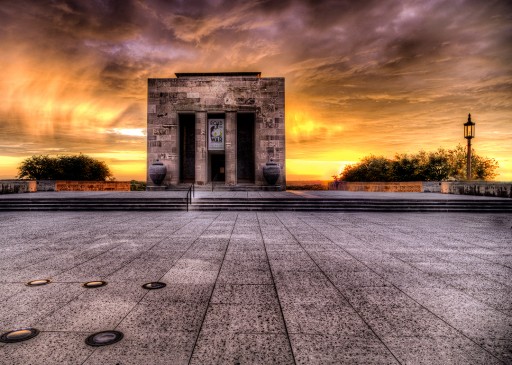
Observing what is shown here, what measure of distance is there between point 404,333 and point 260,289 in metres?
1.77

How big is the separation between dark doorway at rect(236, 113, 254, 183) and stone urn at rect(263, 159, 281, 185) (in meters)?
3.28

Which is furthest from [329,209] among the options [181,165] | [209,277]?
[181,165]

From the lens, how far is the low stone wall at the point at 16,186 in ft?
67.3

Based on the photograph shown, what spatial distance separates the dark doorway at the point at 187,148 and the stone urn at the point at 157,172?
2836 mm

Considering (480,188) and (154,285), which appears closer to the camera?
(154,285)

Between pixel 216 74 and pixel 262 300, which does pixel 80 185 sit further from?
pixel 262 300

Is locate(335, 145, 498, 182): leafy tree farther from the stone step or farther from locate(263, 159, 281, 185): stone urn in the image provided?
the stone step

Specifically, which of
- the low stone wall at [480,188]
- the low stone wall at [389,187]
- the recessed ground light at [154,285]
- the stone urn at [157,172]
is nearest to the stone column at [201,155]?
the stone urn at [157,172]

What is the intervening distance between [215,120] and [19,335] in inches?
933

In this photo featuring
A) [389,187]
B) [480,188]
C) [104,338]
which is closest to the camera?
[104,338]

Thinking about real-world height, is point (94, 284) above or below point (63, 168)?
below

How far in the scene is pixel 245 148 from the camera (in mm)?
27406

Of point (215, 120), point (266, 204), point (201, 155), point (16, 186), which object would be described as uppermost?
point (215, 120)

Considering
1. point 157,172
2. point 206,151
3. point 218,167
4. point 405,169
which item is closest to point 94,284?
point 157,172
